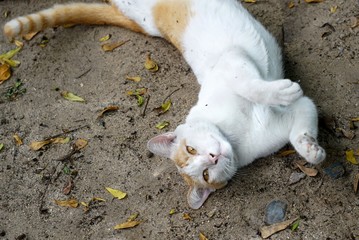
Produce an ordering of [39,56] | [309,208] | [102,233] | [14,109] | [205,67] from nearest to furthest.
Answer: [309,208], [102,233], [205,67], [14,109], [39,56]

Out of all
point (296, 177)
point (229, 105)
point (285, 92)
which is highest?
point (285, 92)

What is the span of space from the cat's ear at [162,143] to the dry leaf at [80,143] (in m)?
0.77

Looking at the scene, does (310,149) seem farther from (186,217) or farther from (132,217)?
(132,217)

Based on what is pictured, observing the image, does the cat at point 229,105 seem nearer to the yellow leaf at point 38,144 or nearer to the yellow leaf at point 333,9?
the yellow leaf at point 333,9

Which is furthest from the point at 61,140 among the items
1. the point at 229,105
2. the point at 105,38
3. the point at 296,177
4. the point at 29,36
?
the point at 296,177

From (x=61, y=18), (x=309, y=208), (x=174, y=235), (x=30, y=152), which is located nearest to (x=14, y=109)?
(x=30, y=152)

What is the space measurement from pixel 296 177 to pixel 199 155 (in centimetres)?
68

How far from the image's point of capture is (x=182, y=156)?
11.2 feet

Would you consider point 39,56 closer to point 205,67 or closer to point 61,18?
point 61,18

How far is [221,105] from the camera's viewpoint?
3475mm

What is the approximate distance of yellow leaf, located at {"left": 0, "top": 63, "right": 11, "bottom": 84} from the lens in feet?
15.3

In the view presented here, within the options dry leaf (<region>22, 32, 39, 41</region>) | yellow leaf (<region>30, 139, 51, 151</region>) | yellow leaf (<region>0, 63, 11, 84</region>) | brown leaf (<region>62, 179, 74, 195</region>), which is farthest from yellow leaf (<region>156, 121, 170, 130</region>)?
dry leaf (<region>22, 32, 39, 41</region>)

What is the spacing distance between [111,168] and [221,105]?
100 cm

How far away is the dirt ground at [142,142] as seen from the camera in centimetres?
341
